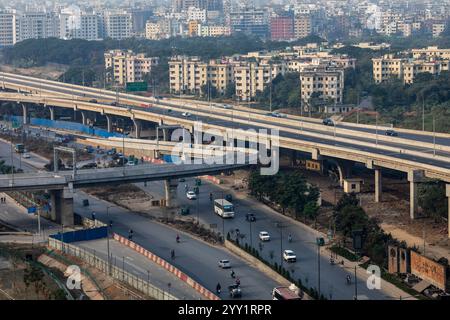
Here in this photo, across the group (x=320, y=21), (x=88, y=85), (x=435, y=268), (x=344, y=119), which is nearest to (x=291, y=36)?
(x=320, y=21)

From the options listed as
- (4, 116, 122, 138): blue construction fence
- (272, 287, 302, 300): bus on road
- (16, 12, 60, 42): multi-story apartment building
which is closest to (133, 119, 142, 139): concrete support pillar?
(4, 116, 122, 138): blue construction fence

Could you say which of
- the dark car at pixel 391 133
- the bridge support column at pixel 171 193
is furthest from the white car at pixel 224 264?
the dark car at pixel 391 133

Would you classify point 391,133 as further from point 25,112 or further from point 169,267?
point 25,112

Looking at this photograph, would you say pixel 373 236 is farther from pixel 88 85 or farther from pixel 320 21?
pixel 320 21

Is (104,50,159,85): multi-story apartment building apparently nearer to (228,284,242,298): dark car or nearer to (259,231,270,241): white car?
(259,231,270,241): white car

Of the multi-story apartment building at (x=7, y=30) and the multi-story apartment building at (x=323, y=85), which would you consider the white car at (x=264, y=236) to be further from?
the multi-story apartment building at (x=7, y=30)

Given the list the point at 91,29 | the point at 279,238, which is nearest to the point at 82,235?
the point at 279,238
